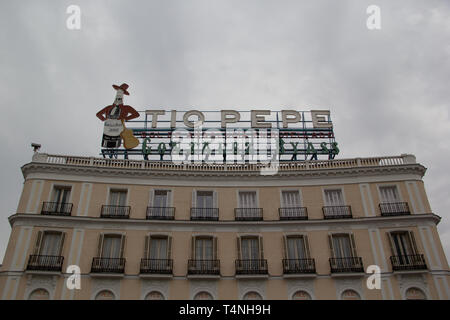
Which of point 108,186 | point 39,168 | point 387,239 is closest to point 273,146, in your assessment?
point 387,239

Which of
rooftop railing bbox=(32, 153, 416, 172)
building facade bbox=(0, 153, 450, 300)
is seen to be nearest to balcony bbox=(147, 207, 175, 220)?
building facade bbox=(0, 153, 450, 300)

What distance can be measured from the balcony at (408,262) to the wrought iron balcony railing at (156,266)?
54.7 feet

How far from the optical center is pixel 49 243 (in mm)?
27828

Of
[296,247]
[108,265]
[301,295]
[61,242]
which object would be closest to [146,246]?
[108,265]

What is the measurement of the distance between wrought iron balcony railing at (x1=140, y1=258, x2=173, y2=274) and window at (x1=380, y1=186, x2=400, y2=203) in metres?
18.0

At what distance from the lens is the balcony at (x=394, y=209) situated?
28938 mm

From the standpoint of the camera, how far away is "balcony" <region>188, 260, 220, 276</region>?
89.0ft

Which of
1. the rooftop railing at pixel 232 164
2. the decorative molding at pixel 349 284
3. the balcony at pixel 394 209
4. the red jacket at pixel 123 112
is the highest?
the red jacket at pixel 123 112

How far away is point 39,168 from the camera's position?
2984cm

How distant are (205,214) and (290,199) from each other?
7.29 m

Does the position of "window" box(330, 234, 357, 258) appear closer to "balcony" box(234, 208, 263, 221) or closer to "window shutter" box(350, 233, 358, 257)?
"window shutter" box(350, 233, 358, 257)

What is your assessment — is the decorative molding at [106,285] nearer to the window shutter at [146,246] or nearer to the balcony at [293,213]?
the window shutter at [146,246]

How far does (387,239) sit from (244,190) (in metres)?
11.9

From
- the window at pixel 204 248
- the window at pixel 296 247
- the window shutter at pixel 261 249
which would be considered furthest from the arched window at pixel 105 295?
the window at pixel 296 247
